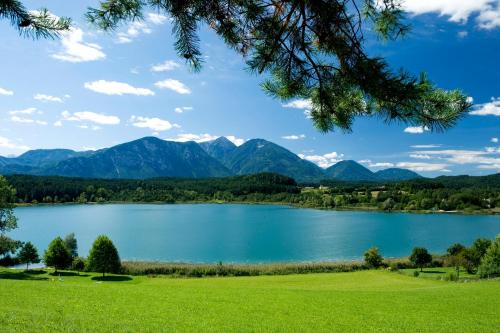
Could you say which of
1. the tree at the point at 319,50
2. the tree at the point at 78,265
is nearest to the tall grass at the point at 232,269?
the tree at the point at 78,265

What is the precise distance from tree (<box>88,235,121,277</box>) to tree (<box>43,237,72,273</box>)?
2.84 metres

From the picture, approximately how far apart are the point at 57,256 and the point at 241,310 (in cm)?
2945

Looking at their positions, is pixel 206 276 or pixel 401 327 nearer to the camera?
pixel 401 327

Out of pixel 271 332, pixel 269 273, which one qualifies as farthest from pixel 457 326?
pixel 269 273

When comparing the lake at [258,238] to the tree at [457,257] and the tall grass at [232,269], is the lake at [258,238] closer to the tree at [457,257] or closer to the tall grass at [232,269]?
the tree at [457,257]

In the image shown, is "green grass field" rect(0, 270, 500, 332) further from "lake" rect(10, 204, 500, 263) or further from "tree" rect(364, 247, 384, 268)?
"lake" rect(10, 204, 500, 263)

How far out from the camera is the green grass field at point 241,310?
1080cm

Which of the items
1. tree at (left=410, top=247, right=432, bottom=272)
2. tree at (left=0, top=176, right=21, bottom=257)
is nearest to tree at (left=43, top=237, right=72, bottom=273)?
tree at (left=0, top=176, right=21, bottom=257)

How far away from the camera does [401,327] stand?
39.7 ft

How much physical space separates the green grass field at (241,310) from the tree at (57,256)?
21.5 m

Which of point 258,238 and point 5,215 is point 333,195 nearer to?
point 258,238

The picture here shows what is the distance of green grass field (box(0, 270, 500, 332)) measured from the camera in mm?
10805

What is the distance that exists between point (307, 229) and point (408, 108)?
8166 centimetres

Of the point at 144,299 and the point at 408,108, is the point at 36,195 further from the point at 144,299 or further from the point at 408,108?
the point at 408,108
